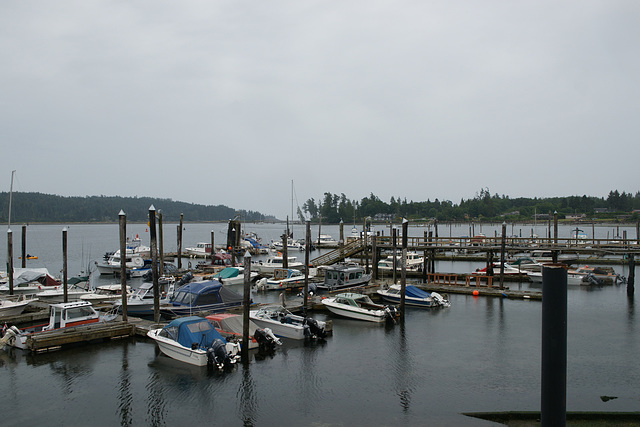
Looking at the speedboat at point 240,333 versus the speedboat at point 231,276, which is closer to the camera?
the speedboat at point 240,333

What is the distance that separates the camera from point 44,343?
66.2 feet

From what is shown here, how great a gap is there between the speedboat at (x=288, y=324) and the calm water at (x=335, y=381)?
0.65 metres

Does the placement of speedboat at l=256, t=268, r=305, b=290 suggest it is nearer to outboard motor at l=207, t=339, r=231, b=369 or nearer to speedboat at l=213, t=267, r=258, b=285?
speedboat at l=213, t=267, r=258, b=285

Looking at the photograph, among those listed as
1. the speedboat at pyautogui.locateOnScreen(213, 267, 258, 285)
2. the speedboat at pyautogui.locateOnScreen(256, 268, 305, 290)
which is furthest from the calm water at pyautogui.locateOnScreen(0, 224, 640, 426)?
the speedboat at pyautogui.locateOnScreen(213, 267, 258, 285)

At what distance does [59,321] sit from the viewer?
862 inches

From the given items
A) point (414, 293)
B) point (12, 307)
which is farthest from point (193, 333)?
point (414, 293)

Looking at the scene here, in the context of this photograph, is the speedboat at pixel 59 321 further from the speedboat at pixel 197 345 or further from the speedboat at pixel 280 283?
the speedboat at pixel 280 283

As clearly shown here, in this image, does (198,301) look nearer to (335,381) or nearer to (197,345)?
(197,345)

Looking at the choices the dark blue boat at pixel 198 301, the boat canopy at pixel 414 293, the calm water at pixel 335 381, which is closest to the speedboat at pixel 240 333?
the calm water at pixel 335 381

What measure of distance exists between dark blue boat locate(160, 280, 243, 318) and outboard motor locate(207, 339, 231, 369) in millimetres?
8497

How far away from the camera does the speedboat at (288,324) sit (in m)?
22.9

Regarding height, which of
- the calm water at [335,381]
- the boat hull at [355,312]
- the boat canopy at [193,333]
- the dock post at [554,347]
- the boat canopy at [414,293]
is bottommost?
the calm water at [335,381]

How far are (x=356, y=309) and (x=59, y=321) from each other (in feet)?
51.3

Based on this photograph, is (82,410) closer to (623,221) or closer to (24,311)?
(24,311)
